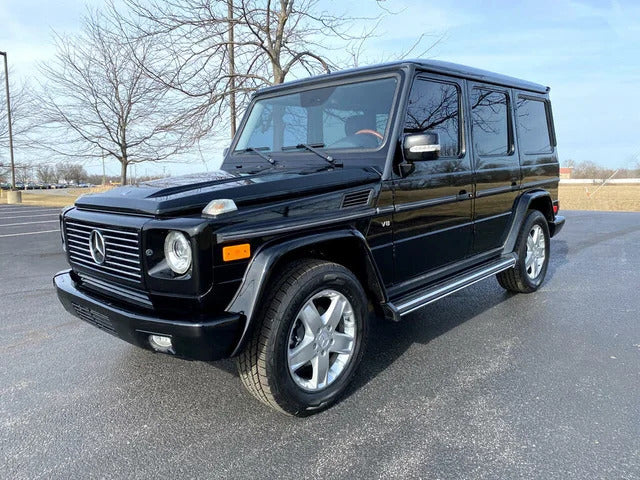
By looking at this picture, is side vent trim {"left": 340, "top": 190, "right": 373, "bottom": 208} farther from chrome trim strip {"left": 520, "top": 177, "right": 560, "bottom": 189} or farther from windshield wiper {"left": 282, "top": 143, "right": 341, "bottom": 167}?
chrome trim strip {"left": 520, "top": 177, "right": 560, "bottom": 189}

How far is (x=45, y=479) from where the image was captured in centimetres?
215

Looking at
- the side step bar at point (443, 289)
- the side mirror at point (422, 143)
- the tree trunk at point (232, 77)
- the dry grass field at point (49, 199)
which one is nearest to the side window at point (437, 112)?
the side mirror at point (422, 143)

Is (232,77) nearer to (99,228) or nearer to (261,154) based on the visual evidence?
(261,154)

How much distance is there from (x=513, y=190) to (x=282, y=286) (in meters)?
3.13

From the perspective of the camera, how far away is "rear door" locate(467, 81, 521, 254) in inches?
161

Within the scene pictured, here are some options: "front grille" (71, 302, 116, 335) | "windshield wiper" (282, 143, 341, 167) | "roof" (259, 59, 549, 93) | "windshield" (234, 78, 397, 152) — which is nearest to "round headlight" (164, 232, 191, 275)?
"front grille" (71, 302, 116, 335)

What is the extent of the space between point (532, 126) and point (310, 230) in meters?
3.59

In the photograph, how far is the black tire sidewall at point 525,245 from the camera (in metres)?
4.79

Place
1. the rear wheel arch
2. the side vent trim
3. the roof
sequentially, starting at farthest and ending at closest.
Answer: the rear wheel arch < the roof < the side vent trim

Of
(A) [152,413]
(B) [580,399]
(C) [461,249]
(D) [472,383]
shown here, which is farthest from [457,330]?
(A) [152,413]

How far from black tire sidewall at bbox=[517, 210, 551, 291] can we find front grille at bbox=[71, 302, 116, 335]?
12.8ft

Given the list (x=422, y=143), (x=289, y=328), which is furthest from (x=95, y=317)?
(x=422, y=143)

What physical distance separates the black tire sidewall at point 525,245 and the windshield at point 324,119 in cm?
237

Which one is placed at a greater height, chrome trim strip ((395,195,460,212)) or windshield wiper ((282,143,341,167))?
windshield wiper ((282,143,341,167))
